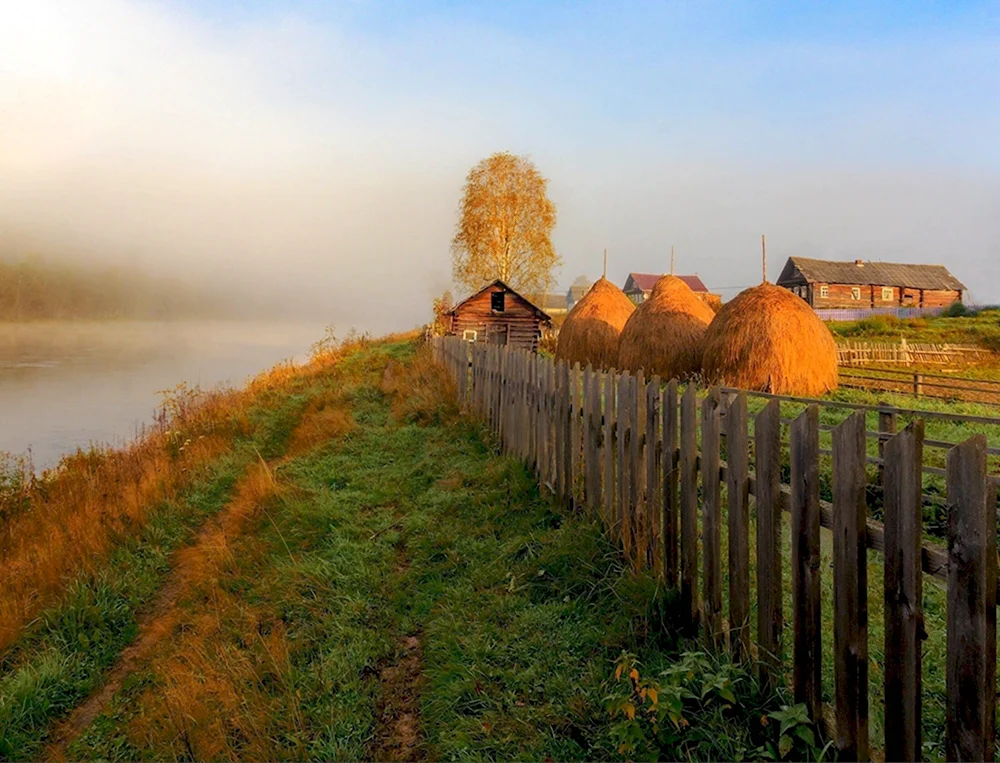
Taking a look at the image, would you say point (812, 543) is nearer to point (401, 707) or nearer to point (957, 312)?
point (401, 707)

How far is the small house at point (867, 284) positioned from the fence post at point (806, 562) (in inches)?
2130

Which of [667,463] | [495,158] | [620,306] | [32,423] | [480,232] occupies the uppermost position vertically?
[495,158]

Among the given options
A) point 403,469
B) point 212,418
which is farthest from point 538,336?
point 403,469

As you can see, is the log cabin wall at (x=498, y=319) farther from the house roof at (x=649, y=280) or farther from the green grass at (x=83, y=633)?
the house roof at (x=649, y=280)

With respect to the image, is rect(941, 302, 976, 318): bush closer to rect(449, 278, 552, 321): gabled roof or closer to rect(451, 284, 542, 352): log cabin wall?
rect(449, 278, 552, 321): gabled roof

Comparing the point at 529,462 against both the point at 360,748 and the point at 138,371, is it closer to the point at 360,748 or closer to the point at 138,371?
the point at 360,748

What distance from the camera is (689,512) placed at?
3.41m

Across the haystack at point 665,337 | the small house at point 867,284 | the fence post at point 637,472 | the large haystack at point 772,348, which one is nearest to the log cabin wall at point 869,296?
the small house at point 867,284

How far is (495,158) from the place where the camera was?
38844mm

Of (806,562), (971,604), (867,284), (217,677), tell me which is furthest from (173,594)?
(867,284)

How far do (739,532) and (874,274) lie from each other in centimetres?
6026

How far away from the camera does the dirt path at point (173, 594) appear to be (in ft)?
12.3

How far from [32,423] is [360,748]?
24.3 m

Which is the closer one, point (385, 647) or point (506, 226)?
point (385, 647)
